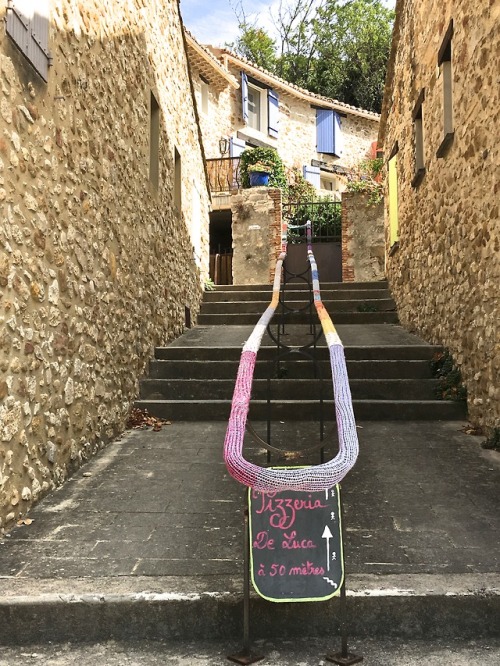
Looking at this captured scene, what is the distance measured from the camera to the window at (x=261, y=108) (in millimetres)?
18500

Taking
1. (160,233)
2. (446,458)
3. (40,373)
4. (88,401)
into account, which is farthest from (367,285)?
(40,373)

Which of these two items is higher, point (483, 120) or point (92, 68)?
point (92, 68)

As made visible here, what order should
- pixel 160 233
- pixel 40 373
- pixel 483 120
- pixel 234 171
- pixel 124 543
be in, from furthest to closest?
pixel 234 171, pixel 160 233, pixel 483 120, pixel 40 373, pixel 124 543

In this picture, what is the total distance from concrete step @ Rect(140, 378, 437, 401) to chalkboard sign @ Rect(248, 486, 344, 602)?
11.2 ft

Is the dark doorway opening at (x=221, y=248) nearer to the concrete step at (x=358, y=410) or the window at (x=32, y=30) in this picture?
the concrete step at (x=358, y=410)

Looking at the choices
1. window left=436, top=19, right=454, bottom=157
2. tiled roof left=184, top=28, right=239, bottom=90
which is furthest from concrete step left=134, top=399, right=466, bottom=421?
tiled roof left=184, top=28, right=239, bottom=90

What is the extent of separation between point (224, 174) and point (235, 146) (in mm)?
2243

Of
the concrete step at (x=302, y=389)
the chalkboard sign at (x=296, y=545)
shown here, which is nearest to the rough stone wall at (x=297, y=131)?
the concrete step at (x=302, y=389)

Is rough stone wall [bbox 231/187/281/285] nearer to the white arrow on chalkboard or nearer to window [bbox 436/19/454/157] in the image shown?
window [bbox 436/19/454/157]

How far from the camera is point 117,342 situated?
4973 millimetres

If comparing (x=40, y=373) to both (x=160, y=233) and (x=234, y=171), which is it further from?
(x=234, y=171)

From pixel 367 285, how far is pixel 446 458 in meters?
5.55

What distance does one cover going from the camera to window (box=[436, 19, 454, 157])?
5.58 meters

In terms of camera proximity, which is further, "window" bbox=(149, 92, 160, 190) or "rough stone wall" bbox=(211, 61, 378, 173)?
"rough stone wall" bbox=(211, 61, 378, 173)
